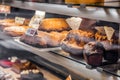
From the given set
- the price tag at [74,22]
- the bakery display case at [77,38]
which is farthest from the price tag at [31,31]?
the price tag at [74,22]

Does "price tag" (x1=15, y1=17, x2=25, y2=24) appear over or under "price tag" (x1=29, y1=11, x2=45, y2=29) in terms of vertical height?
under

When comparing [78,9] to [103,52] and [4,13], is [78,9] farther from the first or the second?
[4,13]

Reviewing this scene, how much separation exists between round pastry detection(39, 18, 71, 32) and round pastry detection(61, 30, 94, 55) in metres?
0.31

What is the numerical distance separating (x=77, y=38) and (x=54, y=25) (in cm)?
44

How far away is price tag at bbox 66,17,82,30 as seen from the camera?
1490mm

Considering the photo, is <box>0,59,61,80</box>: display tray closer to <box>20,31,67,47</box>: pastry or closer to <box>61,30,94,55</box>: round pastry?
<box>20,31,67,47</box>: pastry

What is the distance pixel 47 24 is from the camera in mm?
1828

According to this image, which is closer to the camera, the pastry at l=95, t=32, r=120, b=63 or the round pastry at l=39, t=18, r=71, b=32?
the pastry at l=95, t=32, r=120, b=63

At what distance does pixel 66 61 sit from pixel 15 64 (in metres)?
0.91

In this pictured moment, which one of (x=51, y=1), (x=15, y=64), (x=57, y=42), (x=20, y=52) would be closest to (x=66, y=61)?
(x=57, y=42)

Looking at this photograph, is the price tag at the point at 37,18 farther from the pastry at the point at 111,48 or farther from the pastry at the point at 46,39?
the pastry at the point at 111,48

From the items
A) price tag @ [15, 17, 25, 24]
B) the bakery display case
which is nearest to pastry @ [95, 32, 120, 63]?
the bakery display case

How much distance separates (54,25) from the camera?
1.80m

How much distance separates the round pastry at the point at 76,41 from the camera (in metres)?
1.34
